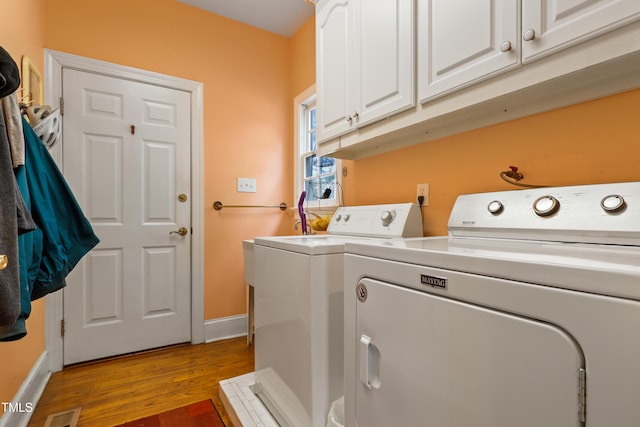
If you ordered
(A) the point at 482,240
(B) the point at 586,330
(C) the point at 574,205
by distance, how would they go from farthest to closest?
(A) the point at 482,240
(C) the point at 574,205
(B) the point at 586,330

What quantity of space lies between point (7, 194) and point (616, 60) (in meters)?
1.53

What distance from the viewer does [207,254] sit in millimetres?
2643

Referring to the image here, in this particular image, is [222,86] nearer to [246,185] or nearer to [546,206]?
[246,185]

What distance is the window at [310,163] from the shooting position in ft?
8.24

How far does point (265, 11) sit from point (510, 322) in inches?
114

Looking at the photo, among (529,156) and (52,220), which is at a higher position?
(529,156)

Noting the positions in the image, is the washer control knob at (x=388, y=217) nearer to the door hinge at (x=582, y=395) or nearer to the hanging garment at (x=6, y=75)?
the door hinge at (x=582, y=395)

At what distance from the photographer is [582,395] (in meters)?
0.50

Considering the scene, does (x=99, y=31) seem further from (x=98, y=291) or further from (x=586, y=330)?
(x=586, y=330)

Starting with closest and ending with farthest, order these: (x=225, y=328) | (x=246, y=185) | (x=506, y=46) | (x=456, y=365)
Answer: (x=456, y=365) → (x=506, y=46) → (x=225, y=328) → (x=246, y=185)

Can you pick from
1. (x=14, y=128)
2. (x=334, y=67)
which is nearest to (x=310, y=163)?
(x=334, y=67)

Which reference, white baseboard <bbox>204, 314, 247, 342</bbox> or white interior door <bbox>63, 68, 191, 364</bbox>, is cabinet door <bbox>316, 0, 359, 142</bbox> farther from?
white baseboard <bbox>204, 314, 247, 342</bbox>

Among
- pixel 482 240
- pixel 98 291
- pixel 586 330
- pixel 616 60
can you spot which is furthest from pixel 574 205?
pixel 98 291

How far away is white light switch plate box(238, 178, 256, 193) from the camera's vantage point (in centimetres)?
278
